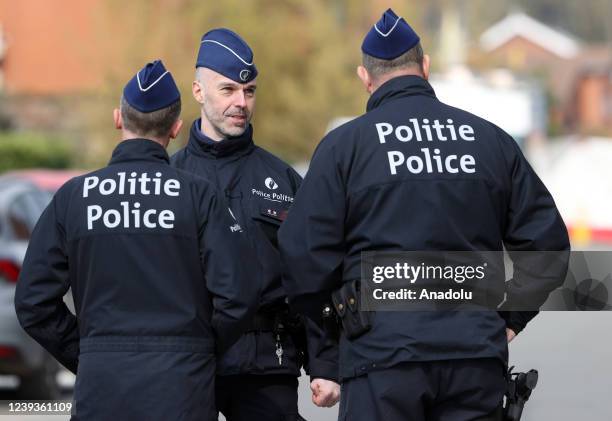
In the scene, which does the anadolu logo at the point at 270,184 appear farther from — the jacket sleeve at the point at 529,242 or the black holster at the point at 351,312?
the jacket sleeve at the point at 529,242

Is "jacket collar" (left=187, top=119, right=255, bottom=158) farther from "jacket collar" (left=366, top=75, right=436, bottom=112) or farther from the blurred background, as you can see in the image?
the blurred background

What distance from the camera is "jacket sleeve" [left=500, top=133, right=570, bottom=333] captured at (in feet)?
16.3

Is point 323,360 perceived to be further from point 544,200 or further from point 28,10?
point 28,10

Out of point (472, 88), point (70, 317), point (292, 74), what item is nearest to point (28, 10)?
point (292, 74)

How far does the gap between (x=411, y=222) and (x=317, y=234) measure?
0.34 metres

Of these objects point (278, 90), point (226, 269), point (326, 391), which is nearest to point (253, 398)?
point (326, 391)

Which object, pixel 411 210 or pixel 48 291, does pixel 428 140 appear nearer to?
pixel 411 210

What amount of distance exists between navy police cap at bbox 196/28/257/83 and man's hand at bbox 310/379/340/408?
1338 millimetres

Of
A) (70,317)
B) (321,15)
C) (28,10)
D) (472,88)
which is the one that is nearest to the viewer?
(70,317)

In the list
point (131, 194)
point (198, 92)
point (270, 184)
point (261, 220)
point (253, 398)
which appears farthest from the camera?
point (198, 92)

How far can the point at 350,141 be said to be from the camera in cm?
489

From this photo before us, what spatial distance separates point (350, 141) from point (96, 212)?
905 millimetres

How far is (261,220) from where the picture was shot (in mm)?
5551

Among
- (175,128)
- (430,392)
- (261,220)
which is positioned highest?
(175,128)
